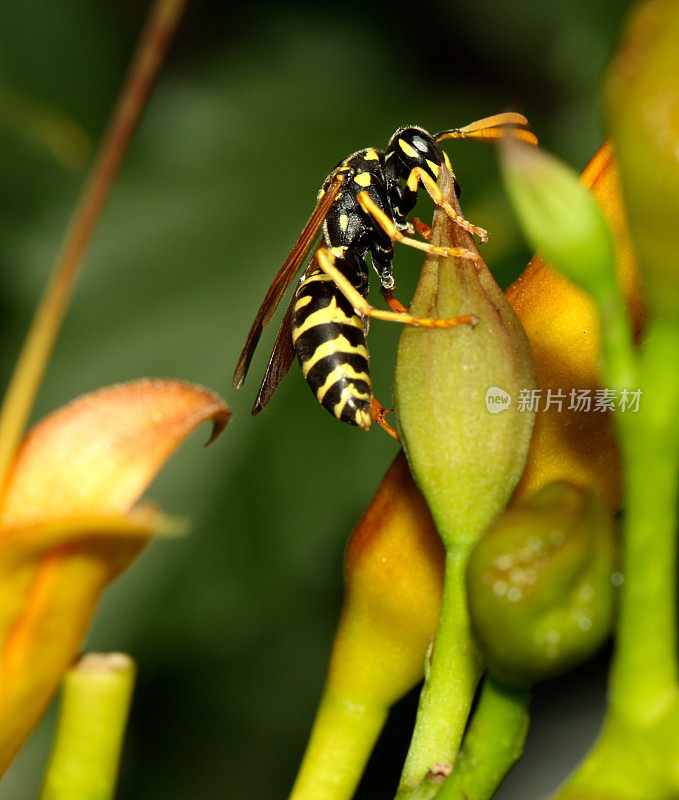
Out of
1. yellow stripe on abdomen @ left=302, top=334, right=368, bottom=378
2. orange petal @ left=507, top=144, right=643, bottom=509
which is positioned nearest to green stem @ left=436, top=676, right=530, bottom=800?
orange petal @ left=507, top=144, right=643, bottom=509

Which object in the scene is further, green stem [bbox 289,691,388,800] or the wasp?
the wasp

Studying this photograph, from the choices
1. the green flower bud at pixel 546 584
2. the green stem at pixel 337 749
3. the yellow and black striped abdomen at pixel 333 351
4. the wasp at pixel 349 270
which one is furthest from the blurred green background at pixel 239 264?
the green flower bud at pixel 546 584

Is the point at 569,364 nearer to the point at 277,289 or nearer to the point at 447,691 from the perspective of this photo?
the point at 447,691

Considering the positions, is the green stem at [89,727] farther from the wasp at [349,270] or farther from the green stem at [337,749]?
the wasp at [349,270]

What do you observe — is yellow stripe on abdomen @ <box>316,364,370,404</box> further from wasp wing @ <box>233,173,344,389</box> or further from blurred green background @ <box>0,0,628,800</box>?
blurred green background @ <box>0,0,628,800</box>

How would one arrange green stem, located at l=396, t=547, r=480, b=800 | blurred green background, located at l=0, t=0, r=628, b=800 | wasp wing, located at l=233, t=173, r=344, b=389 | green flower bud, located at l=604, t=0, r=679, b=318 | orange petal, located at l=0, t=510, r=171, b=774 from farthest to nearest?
1. blurred green background, located at l=0, t=0, r=628, b=800
2. wasp wing, located at l=233, t=173, r=344, b=389
3. green stem, located at l=396, t=547, r=480, b=800
4. orange petal, located at l=0, t=510, r=171, b=774
5. green flower bud, located at l=604, t=0, r=679, b=318

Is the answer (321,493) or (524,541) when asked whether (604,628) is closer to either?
(524,541)

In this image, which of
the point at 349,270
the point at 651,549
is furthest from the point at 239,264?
the point at 651,549
